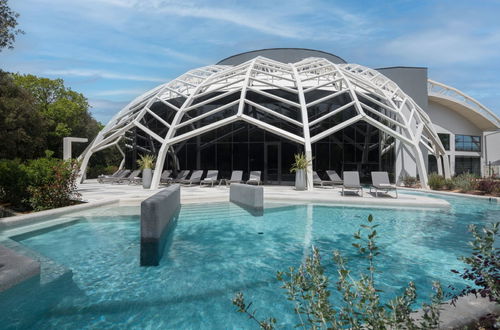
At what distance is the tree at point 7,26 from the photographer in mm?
11055

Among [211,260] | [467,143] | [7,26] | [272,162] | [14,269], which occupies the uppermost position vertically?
[7,26]

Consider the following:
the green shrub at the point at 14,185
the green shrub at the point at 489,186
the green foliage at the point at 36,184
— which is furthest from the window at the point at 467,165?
the green shrub at the point at 14,185

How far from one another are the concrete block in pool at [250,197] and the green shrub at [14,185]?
22.4ft

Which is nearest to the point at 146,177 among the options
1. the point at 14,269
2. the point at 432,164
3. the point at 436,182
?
the point at 14,269

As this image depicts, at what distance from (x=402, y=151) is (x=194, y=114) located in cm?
1490

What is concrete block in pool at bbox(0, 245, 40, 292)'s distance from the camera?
386 cm

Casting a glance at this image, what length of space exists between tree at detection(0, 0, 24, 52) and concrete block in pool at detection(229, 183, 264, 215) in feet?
33.5

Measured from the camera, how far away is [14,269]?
411 centimetres

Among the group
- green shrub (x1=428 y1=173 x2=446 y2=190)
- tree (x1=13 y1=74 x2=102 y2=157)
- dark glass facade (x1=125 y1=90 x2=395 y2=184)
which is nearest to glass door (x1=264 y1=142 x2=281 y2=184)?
dark glass facade (x1=125 y1=90 x2=395 y2=184)

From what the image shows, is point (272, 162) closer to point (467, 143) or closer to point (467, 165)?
point (467, 143)

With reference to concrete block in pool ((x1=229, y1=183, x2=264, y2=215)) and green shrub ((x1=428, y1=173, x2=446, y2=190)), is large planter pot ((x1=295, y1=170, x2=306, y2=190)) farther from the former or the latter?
green shrub ((x1=428, y1=173, x2=446, y2=190))

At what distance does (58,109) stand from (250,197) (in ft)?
80.3

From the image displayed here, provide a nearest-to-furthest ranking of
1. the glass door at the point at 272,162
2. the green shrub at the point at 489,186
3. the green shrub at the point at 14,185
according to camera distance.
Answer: the green shrub at the point at 14,185
the green shrub at the point at 489,186
the glass door at the point at 272,162

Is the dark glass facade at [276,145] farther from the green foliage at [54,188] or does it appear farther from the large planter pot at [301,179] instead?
the green foliage at [54,188]
